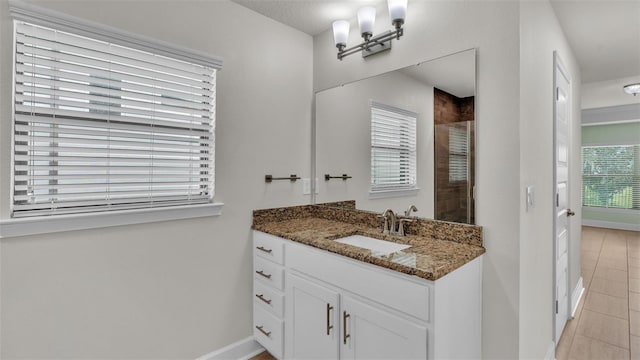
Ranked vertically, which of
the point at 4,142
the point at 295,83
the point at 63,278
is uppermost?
the point at 295,83

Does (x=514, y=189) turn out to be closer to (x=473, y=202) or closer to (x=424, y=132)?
(x=473, y=202)

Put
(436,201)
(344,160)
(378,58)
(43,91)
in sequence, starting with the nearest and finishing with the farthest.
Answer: (43,91), (436,201), (378,58), (344,160)

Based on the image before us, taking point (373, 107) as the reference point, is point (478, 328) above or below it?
below

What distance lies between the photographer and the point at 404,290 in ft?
4.38

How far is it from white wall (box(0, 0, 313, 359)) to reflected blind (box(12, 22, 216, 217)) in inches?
2.8

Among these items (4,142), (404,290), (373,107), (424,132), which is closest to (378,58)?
(373,107)

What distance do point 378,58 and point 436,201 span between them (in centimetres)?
104

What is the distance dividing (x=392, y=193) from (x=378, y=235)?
0.30m

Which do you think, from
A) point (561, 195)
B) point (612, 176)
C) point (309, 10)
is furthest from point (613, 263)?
point (309, 10)

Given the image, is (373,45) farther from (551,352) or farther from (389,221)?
(551,352)

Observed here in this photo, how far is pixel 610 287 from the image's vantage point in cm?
342

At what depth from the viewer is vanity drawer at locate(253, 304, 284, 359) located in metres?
1.98

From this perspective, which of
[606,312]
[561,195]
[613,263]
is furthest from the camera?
[613,263]

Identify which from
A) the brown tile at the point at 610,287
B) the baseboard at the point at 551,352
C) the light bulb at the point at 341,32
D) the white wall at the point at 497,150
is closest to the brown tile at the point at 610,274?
the brown tile at the point at 610,287
